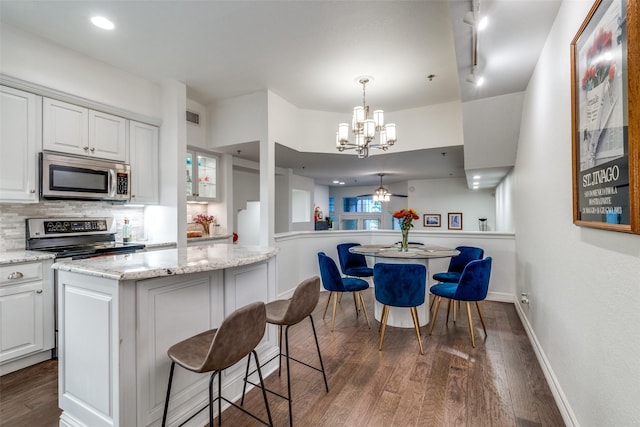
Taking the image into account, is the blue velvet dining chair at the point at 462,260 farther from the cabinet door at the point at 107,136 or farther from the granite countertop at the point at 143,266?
the cabinet door at the point at 107,136

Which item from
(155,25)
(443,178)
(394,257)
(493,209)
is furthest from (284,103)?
(493,209)

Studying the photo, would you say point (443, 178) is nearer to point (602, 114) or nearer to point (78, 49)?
point (602, 114)

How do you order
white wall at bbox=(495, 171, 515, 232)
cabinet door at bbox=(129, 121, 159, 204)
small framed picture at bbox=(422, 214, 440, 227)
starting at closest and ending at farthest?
cabinet door at bbox=(129, 121, 159, 204)
white wall at bbox=(495, 171, 515, 232)
small framed picture at bbox=(422, 214, 440, 227)

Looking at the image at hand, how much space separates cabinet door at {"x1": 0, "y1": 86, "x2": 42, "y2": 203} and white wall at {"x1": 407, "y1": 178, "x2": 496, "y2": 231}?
8225 mm

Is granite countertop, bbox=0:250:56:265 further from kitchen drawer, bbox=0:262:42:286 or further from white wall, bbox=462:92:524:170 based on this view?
white wall, bbox=462:92:524:170

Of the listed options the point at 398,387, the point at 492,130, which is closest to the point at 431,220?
the point at 492,130

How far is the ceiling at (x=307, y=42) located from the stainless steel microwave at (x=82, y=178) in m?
1.17

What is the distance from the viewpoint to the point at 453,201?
335 inches

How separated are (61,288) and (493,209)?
29.8 feet

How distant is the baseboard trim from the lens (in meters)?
1.72

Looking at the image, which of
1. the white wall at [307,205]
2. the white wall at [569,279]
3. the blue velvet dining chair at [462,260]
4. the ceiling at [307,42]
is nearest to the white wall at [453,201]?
the white wall at [307,205]

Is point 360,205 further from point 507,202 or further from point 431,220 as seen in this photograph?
point 507,202

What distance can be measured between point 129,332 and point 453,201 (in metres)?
8.56

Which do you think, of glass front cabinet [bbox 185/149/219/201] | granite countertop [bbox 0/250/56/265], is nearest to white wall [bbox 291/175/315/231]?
glass front cabinet [bbox 185/149/219/201]
